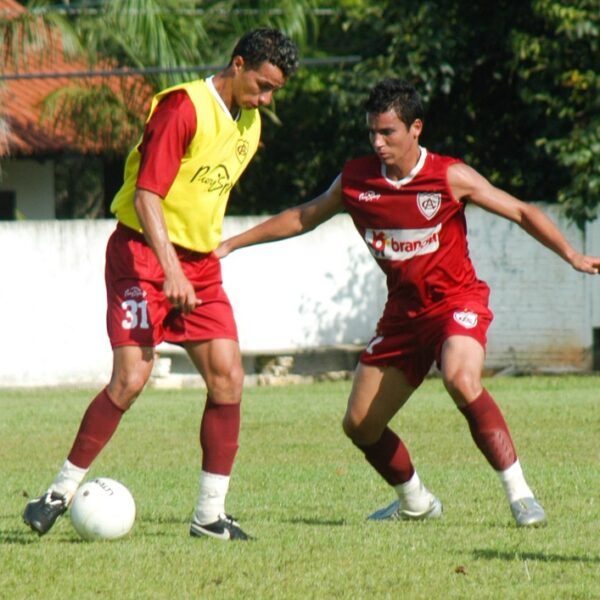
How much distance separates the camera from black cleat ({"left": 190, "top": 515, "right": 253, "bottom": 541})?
6.51m

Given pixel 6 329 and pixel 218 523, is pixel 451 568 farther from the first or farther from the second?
pixel 6 329

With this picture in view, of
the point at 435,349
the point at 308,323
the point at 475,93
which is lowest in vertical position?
the point at 308,323

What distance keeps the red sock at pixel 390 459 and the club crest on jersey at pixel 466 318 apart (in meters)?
0.73

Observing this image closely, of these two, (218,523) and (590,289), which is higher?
(218,523)

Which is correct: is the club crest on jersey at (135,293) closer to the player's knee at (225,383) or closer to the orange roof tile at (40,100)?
the player's knee at (225,383)

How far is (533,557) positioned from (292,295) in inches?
484

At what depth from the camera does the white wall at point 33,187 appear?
24125mm

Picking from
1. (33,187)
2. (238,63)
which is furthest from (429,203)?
(33,187)

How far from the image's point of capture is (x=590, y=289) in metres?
17.7

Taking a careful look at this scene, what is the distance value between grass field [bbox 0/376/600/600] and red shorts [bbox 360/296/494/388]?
783 mm

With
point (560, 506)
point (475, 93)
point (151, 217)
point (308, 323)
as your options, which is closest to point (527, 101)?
point (475, 93)

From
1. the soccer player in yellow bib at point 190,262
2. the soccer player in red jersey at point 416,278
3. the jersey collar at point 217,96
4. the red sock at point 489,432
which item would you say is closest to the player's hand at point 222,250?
the soccer player in red jersey at point 416,278

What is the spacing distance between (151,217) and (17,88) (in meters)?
18.6

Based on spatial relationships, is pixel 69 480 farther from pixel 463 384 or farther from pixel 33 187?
pixel 33 187
